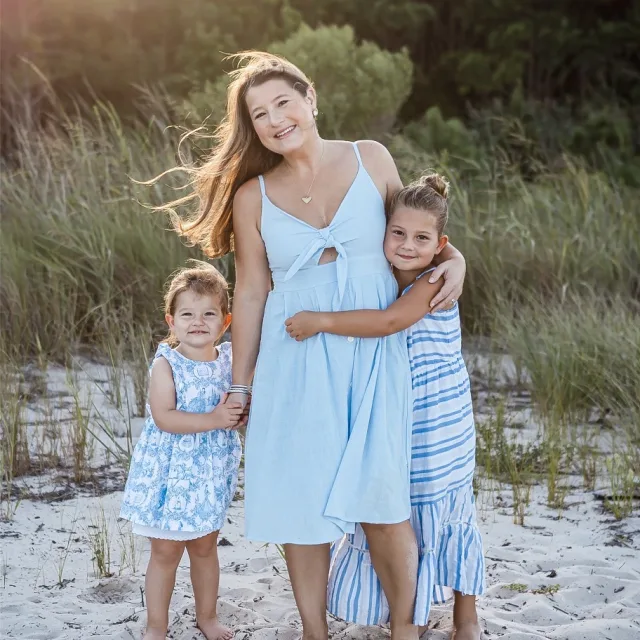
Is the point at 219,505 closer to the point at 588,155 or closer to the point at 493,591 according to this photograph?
the point at 493,591

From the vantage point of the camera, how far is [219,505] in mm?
3113

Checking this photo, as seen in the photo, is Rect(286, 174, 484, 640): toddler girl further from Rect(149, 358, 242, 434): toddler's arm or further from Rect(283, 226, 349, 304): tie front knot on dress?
Rect(149, 358, 242, 434): toddler's arm

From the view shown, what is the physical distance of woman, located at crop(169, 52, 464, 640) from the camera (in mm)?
3035

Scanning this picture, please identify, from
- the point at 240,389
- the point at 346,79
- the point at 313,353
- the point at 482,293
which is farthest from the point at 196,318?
the point at 346,79

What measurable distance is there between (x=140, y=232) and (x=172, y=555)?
324 centimetres

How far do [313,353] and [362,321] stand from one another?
181 mm

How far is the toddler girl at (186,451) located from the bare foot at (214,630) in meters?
0.14

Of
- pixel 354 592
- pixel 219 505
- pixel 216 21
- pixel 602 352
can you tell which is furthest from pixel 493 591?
pixel 216 21

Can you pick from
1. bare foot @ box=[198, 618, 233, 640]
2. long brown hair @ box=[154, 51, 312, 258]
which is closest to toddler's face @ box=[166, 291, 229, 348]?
long brown hair @ box=[154, 51, 312, 258]

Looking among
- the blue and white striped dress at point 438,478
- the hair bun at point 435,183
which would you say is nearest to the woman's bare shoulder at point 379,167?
the hair bun at point 435,183

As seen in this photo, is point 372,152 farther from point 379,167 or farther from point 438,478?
point 438,478

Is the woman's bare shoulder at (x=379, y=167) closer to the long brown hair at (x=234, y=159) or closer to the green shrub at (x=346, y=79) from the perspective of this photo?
the long brown hair at (x=234, y=159)

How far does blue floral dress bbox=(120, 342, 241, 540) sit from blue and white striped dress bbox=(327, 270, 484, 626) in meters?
0.55

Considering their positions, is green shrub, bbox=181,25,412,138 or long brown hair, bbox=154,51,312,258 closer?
long brown hair, bbox=154,51,312,258
